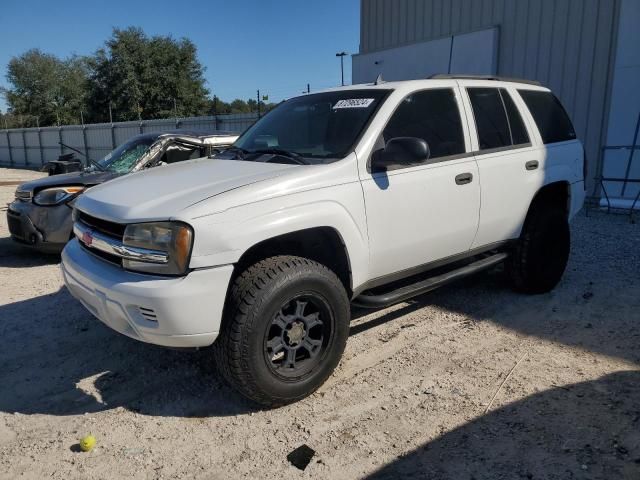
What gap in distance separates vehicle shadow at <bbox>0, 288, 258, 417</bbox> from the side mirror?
1.73 meters

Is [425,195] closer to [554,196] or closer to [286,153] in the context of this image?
[286,153]

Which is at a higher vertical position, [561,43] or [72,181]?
[561,43]

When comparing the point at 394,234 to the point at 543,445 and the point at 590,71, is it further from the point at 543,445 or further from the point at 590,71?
the point at 590,71

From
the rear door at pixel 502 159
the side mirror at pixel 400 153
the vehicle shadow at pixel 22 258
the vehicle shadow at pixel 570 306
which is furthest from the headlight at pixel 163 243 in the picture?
the vehicle shadow at pixel 22 258

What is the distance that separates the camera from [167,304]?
2.55 m

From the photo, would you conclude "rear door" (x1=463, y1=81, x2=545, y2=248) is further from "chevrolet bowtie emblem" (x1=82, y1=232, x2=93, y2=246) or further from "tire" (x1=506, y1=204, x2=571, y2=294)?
"chevrolet bowtie emblem" (x1=82, y1=232, x2=93, y2=246)

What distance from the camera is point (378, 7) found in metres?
13.6

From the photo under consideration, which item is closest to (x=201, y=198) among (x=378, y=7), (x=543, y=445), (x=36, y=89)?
(x=543, y=445)

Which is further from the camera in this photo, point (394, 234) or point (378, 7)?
point (378, 7)

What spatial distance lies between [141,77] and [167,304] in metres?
43.2

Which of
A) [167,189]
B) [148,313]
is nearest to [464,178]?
[167,189]

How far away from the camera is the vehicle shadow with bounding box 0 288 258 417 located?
315 centimetres

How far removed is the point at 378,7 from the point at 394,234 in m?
12.1

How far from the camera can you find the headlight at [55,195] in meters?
6.03
